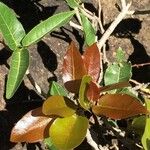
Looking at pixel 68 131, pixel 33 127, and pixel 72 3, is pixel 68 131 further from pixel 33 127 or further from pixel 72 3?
pixel 72 3

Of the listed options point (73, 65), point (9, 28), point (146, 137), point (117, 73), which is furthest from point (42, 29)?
point (146, 137)

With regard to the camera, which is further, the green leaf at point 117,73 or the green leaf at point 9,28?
the green leaf at point 117,73

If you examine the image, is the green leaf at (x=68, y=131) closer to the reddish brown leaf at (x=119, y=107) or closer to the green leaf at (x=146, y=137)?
the reddish brown leaf at (x=119, y=107)

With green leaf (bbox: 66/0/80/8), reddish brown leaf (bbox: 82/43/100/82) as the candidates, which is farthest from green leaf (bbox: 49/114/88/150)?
green leaf (bbox: 66/0/80/8)

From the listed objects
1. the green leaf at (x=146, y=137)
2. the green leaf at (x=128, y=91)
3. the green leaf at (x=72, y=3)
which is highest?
the green leaf at (x=72, y=3)

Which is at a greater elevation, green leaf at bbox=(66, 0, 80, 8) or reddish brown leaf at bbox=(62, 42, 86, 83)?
green leaf at bbox=(66, 0, 80, 8)

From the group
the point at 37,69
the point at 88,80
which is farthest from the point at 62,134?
the point at 37,69

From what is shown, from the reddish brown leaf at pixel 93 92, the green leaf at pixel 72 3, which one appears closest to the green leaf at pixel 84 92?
the reddish brown leaf at pixel 93 92

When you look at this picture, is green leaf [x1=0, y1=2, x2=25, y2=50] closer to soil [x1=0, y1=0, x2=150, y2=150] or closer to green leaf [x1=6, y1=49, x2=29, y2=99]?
green leaf [x1=6, y1=49, x2=29, y2=99]
